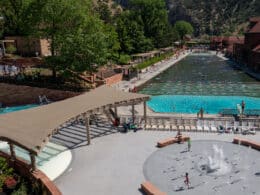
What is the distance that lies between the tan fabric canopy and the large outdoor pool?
1189 cm

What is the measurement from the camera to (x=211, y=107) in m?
35.5

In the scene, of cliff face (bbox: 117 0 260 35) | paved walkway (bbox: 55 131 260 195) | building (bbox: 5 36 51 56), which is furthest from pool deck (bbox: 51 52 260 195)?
cliff face (bbox: 117 0 260 35)

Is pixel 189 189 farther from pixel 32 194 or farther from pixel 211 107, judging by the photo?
pixel 211 107

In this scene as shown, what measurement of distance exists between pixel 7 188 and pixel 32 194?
153cm

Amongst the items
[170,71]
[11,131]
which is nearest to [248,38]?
[170,71]

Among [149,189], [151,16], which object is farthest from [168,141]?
[151,16]

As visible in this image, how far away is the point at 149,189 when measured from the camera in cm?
1484

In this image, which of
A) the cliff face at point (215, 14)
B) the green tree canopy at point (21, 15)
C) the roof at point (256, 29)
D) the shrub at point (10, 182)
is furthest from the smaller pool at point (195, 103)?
the cliff face at point (215, 14)

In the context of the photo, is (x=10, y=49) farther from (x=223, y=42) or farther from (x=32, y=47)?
(x=223, y=42)

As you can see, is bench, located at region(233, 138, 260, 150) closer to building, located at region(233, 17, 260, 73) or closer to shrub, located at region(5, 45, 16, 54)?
building, located at region(233, 17, 260, 73)

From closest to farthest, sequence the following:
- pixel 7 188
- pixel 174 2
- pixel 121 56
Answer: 1. pixel 7 188
2. pixel 121 56
3. pixel 174 2

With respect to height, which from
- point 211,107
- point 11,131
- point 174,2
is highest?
point 174,2

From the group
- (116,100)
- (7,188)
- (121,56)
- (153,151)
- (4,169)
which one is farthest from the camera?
(121,56)

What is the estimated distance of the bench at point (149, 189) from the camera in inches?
571
